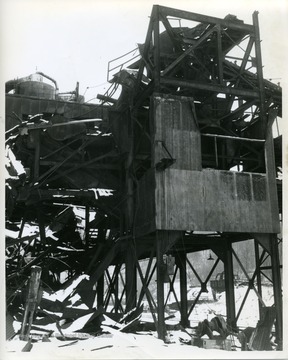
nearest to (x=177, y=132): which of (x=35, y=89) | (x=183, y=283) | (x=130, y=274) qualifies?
(x=130, y=274)

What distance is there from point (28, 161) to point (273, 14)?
10025 mm

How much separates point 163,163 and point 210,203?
71.4 inches

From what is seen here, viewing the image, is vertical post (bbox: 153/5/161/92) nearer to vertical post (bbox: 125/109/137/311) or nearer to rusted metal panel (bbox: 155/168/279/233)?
vertical post (bbox: 125/109/137/311)

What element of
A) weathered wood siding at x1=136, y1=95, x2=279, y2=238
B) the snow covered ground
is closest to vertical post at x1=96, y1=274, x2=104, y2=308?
the snow covered ground

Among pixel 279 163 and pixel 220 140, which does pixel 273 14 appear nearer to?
pixel 220 140

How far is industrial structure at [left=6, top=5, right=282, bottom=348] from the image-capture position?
36.9ft

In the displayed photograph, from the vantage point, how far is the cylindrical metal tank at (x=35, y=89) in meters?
19.8

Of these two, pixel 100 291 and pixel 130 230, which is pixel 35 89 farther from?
pixel 130 230

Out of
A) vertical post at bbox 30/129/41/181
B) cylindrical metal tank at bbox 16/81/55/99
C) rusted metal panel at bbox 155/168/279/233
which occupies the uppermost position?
cylindrical metal tank at bbox 16/81/55/99

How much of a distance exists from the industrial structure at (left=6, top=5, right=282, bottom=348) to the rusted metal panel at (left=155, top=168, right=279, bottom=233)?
29 mm

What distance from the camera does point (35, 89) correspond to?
66.0 feet

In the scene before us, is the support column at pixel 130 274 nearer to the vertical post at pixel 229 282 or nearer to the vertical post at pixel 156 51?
the vertical post at pixel 229 282

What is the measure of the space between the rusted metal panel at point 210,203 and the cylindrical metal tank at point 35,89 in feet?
37.7

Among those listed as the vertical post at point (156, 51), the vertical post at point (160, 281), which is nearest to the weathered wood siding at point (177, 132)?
the vertical post at point (156, 51)
